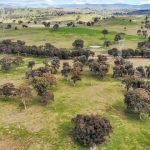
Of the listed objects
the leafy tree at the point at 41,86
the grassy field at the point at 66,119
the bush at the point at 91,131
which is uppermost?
the leafy tree at the point at 41,86

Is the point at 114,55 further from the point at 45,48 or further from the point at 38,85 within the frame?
the point at 38,85

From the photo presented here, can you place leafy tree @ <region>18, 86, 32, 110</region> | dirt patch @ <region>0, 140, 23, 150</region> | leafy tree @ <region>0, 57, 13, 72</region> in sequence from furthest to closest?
A: leafy tree @ <region>0, 57, 13, 72</region> < leafy tree @ <region>18, 86, 32, 110</region> < dirt patch @ <region>0, 140, 23, 150</region>

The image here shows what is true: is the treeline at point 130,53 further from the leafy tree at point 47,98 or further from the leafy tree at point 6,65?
the leafy tree at point 47,98

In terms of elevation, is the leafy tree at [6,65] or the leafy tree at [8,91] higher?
the leafy tree at [8,91]

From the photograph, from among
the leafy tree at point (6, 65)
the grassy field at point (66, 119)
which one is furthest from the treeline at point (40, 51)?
the grassy field at point (66, 119)

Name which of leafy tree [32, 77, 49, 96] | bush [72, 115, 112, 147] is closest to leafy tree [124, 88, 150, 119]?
bush [72, 115, 112, 147]

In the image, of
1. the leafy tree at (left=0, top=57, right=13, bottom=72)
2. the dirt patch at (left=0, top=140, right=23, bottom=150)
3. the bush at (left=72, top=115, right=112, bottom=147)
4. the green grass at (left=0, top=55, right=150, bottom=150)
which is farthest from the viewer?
the leafy tree at (left=0, top=57, right=13, bottom=72)

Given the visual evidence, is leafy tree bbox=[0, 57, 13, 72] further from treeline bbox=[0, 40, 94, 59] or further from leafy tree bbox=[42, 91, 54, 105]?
leafy tree bbox=[42, 91, 54, 105]

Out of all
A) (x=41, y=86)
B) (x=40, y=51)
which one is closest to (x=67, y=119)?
(x=41, y=86)
